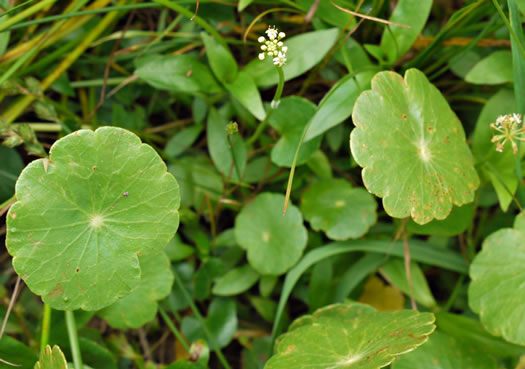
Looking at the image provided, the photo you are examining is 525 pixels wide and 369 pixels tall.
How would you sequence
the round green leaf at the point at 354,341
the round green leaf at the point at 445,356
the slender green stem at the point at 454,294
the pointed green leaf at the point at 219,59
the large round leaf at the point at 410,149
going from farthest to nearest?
the slender green stem at the point at 454,294, the pointed green leaf at the point at 219,59, the round green leaf at the point at 445,356, the large round leaf at the point at 410,149, the round green leaf at the point at 354,341

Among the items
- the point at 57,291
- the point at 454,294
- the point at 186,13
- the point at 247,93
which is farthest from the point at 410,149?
the point at 57,291

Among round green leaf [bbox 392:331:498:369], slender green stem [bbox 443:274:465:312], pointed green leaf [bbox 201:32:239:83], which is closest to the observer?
round green leaf [bbox 392:331:498:369]

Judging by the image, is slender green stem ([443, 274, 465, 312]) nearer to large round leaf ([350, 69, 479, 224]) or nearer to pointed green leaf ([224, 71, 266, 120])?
large round leaf ([350, 69, 479, 224])

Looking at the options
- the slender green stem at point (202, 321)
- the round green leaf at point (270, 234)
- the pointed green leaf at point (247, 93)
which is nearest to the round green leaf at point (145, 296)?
the slender green stem at point (202, 321)

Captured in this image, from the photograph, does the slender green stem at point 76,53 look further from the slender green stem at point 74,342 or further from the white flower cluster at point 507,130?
the white flower cluster at point 507,130

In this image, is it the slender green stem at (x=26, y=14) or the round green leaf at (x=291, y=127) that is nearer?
the slender green stem at (x=26, y=14)

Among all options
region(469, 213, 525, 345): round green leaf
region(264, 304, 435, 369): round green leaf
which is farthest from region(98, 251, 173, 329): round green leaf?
region(469, 213, 525, 345): round green leaf

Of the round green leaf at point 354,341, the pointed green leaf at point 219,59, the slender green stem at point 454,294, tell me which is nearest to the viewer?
the round green leaf at point 354,341

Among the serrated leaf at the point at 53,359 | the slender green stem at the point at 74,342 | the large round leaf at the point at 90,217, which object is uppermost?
the large round leaf at the point at 90,217
